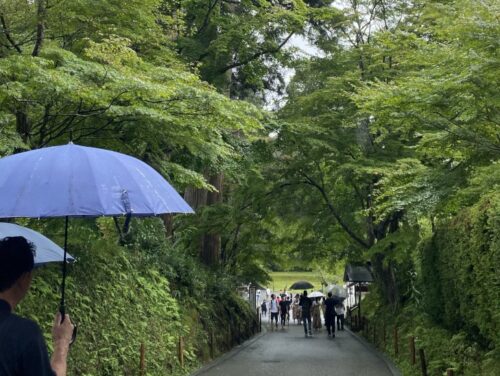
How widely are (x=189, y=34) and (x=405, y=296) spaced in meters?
11.3

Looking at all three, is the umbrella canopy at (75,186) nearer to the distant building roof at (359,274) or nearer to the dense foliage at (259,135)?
the dense foliage at (259,135)

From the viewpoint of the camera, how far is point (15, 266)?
110 inches

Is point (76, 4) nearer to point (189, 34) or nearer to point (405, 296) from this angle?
point (189, 34)

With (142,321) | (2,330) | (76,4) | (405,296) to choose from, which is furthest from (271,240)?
(2,330)

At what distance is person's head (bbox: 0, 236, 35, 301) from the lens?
2.75 meters

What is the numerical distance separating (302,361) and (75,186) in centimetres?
1254

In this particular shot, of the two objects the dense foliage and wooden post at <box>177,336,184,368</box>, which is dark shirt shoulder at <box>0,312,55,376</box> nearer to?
the dense foliage

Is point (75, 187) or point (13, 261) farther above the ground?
point (75, 187)

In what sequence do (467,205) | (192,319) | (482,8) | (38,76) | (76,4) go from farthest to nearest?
1. (192,319)
2. (467,205)
3. (76,4)
4. (482,8)
5. (38,76)

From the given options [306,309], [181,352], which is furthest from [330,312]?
[181,352]

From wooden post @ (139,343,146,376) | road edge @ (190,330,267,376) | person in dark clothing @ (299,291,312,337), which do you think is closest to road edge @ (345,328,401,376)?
person in dark clothing @ (299,291,312,337)

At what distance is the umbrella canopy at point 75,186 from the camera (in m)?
3.95

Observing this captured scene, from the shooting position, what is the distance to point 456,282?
1070cm

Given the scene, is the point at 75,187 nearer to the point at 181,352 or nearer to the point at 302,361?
the point at 181,352
